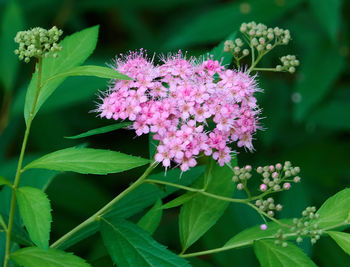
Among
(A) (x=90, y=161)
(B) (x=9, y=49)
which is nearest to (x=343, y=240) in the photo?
(A) (x=90, y=161)

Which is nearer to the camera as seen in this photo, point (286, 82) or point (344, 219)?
point (344, 219)

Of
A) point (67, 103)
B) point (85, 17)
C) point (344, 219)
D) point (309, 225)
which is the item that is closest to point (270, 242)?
point (309, 225)

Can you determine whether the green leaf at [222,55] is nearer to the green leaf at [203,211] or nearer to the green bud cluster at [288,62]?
the green bud cluster at [288,62]

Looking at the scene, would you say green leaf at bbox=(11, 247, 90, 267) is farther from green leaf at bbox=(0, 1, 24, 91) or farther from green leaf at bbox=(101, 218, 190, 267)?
green leaf at bbox=(0, 1, 24, 91)

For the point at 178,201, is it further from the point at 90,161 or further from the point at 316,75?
the point at 316,75

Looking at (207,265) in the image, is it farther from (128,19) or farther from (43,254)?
(128,19)

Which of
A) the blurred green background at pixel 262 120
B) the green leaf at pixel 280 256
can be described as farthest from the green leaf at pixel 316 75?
the green leaf at pixel 280 256
